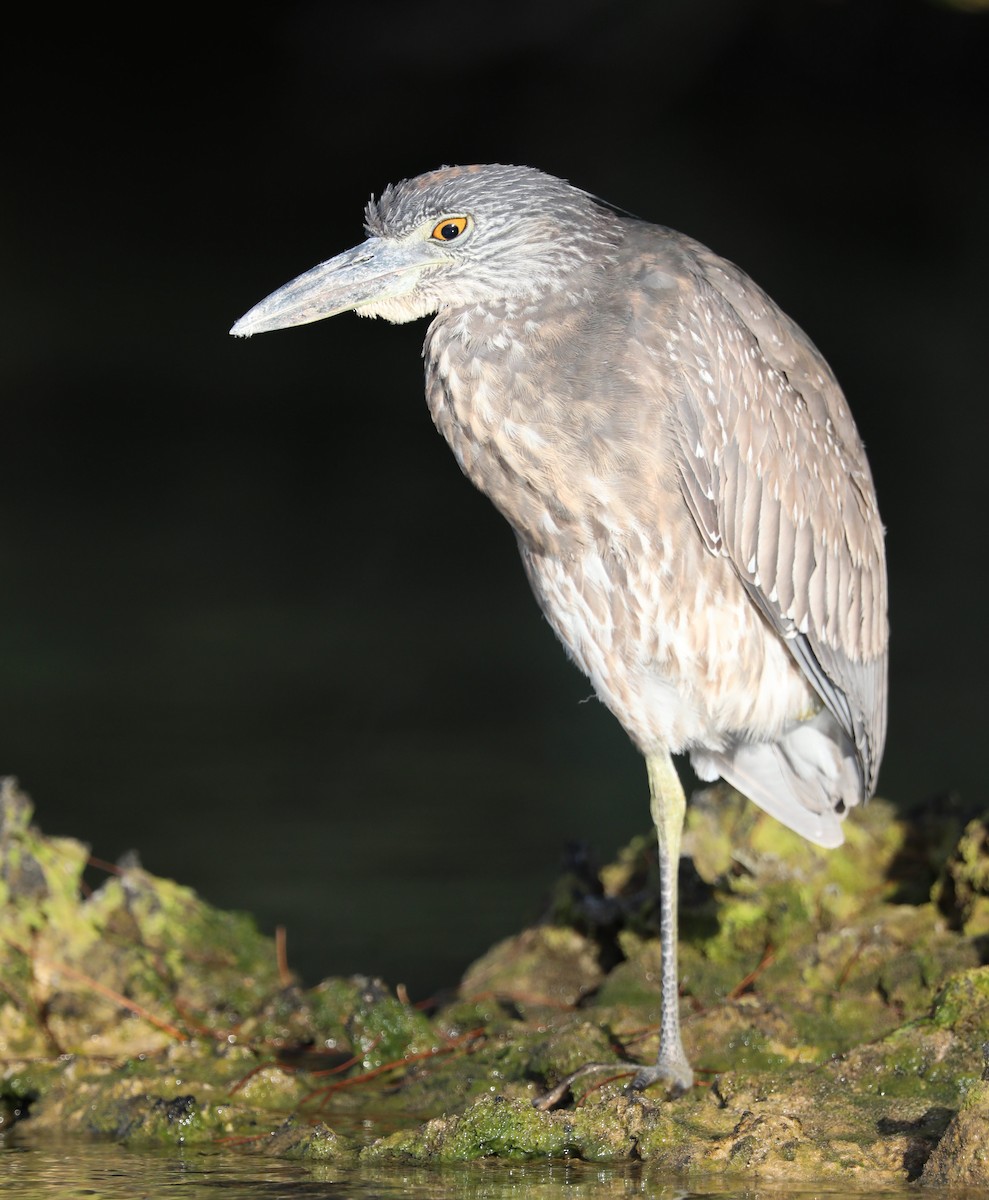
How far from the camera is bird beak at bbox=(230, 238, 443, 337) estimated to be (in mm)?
4004

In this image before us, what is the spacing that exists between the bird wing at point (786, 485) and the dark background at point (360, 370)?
9.06 ft

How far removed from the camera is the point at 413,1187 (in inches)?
123

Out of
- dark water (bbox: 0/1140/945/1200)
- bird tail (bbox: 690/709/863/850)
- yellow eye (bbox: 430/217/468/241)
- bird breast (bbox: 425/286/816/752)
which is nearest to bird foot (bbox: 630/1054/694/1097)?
dark water (bbox: 0/1140/945/1200)

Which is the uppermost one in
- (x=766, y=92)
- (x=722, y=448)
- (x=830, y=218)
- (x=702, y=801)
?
(x=766, y=92)

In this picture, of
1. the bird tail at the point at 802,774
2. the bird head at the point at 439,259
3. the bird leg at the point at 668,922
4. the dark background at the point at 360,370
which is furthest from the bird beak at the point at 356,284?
the dark background at the point at 360,370

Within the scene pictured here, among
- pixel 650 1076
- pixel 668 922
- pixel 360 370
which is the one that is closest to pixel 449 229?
pixel 668 922

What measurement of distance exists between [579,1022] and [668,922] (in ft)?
0.98

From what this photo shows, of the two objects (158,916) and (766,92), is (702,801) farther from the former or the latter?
(766,92)

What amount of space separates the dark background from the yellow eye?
350 centimetres

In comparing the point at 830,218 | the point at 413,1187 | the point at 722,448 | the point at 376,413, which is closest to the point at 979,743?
the point at 722,448

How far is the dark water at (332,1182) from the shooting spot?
303cm

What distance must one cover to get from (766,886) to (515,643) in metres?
5.47

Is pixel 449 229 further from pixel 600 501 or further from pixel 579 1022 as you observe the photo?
pixel 579 1022

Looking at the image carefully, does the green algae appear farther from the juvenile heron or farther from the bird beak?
the bird beak
